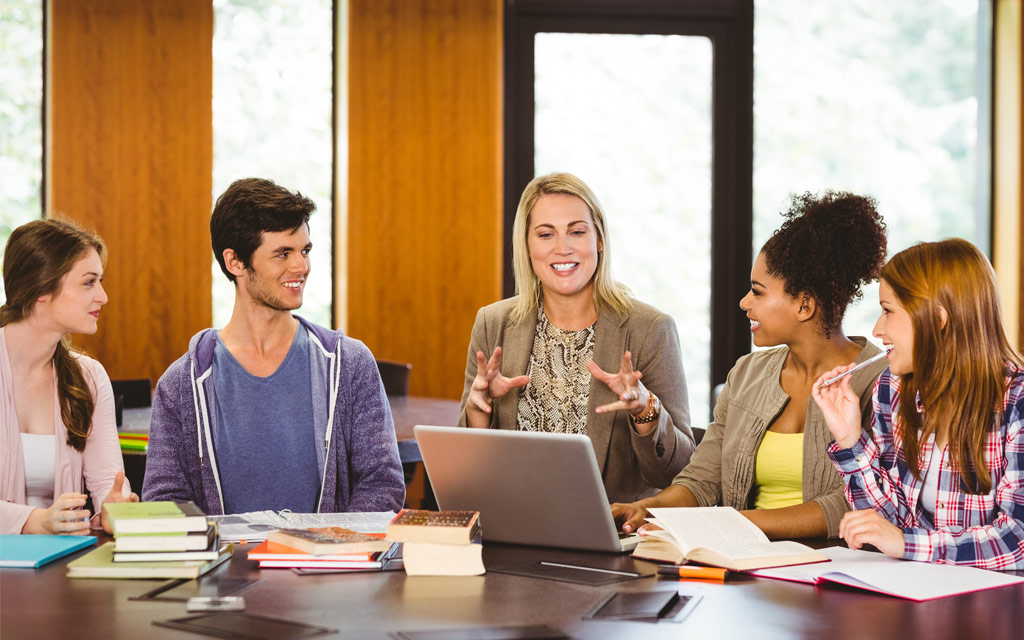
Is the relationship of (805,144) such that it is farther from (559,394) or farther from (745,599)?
(745,599)

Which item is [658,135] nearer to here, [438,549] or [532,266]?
[532,266]

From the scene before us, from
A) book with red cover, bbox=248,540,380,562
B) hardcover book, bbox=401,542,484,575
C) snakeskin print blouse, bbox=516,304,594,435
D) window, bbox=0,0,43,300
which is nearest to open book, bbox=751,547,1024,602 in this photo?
hardcover book, bbox=401,542,484,575

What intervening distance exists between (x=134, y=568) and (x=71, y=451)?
105cm

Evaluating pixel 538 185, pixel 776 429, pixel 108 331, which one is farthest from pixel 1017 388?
pixel 108 331

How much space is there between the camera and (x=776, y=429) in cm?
253

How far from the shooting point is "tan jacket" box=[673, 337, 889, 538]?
240cm

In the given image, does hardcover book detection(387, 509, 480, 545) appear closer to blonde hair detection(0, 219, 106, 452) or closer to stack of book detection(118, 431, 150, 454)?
blonde hair detection(0, 219, 106, 452)

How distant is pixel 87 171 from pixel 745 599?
4857 millimetres

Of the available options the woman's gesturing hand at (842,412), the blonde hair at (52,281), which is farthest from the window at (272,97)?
the woman's gesturing hand at (842,412)

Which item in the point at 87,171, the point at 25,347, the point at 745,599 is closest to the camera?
the point at 745,599

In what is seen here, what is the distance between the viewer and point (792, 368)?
2.61 m

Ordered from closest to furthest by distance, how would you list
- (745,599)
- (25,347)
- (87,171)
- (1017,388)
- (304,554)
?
(745,599) → (304,554) → (1017,388) → (25,347) → (87,171)

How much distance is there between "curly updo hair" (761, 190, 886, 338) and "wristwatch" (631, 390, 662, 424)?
0.42m

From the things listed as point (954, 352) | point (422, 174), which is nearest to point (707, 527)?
point (954, 352)
